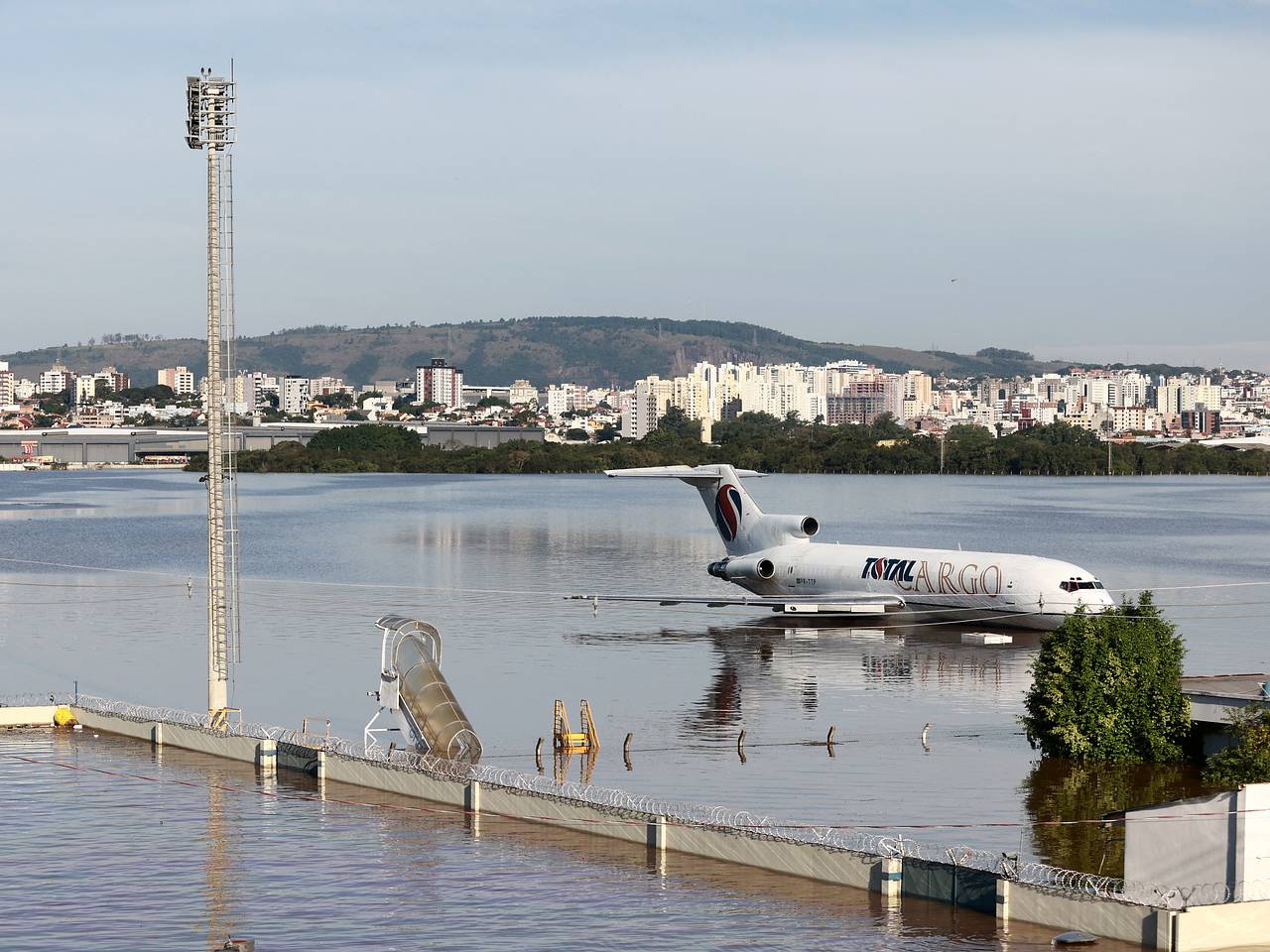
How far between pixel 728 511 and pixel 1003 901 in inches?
2570

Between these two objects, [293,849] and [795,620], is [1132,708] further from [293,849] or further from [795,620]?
[795,620]

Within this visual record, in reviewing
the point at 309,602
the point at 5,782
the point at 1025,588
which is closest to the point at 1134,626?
the point at 1025,588

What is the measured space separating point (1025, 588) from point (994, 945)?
51.3 m

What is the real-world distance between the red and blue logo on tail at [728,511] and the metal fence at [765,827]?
150 feet

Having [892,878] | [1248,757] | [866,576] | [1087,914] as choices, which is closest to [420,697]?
[892,878]

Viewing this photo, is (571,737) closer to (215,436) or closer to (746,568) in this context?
(215,436)

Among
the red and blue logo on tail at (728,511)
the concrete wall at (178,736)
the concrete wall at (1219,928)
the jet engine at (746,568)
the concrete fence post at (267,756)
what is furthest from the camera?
the red and blue logo on tail at (728,511)

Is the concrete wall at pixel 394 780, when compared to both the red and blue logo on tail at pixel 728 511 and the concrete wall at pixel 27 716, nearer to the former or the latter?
the concrete wall at pixel 27 716

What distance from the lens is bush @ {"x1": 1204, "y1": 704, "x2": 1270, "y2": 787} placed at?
44500 millimetres

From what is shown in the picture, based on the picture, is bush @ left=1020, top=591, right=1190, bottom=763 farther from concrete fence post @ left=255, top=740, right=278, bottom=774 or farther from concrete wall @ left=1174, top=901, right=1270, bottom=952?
concrete fence post @ left=255, top=740, right=278, bottom=774

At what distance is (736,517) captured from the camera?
100062mm

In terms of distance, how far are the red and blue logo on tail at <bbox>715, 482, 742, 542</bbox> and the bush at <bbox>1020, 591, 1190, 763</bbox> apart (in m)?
43.4

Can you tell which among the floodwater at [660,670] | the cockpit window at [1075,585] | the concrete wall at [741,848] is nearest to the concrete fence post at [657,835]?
the concrete wall at [741,848]

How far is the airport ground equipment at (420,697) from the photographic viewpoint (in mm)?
52750
